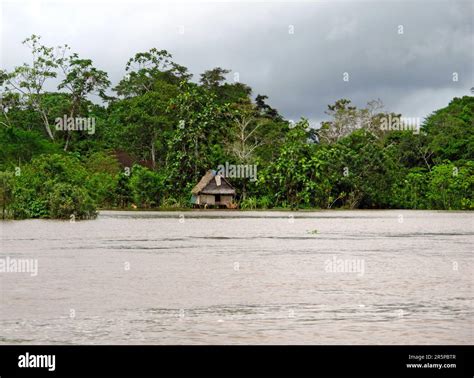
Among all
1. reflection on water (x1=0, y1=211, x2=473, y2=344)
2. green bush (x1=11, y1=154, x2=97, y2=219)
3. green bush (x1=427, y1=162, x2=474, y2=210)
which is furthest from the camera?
green bush (x1=427, y1=162, x2=474, y2=210)

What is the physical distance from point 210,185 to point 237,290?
44684 millimetres

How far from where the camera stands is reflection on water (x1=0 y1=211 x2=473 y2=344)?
1232cm

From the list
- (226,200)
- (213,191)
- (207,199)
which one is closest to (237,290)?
(213,191)

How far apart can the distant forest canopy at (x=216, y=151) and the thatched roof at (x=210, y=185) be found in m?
Result: 1.12

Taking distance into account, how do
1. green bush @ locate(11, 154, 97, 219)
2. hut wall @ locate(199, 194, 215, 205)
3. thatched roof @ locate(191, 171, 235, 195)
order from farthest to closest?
hut wall @ locate(199, 194, 215, 205)
thatched roof @ locate(191, 171, 235, 195)
green bush @ locate(11, 154, 97, 219)

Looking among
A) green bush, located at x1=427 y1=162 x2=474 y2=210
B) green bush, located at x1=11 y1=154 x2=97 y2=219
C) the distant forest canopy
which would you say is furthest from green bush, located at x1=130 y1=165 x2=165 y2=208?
green bush, located at x1=427 y1=162 x2=474 y2=210

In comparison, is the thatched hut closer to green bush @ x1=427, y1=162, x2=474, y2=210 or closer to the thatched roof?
the thatched roof

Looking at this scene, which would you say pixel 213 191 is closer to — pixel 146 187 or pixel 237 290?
pixel 146 187

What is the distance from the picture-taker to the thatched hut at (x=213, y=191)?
203 feet

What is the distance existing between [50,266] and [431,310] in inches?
429

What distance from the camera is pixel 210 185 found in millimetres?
61969

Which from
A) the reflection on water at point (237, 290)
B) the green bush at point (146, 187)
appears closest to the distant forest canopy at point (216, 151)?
the green bush at point (146, 187)
